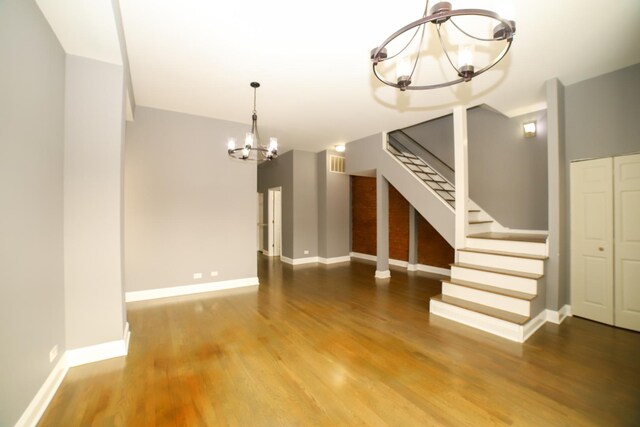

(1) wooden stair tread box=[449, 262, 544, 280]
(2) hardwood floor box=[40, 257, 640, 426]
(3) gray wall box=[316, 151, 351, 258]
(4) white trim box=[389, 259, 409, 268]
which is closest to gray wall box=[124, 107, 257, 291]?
(2) hardwood floor box=[40, 257, 640, 426]

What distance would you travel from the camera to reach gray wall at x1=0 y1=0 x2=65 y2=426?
5.17 feet

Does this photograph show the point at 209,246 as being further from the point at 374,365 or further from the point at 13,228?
the point at 374,365

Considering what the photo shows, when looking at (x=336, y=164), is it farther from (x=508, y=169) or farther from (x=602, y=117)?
(x=602, y=117)

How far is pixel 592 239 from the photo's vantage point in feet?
11.5

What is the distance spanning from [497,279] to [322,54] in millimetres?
3645

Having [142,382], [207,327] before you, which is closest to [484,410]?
[142,382]

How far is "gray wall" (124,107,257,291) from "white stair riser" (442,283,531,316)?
11.8 feet

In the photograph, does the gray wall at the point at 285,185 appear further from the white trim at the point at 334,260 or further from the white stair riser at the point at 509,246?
the white stair riser at the point at 509,246

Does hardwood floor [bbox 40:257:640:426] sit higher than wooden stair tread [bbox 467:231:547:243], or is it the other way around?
wooden stair tread [bbox 467:231:547:243]

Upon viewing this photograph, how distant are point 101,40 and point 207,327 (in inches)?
126

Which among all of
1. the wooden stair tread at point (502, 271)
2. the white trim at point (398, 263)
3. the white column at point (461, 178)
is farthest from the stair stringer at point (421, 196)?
the white trim at point (398, 263)

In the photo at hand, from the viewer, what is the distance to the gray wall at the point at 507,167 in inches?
180

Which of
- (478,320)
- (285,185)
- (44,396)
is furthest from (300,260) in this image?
(44,396)

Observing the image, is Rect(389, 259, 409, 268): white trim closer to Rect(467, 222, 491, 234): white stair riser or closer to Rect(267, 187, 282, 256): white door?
Rect(467, 222, 491, 234): white stair riser
